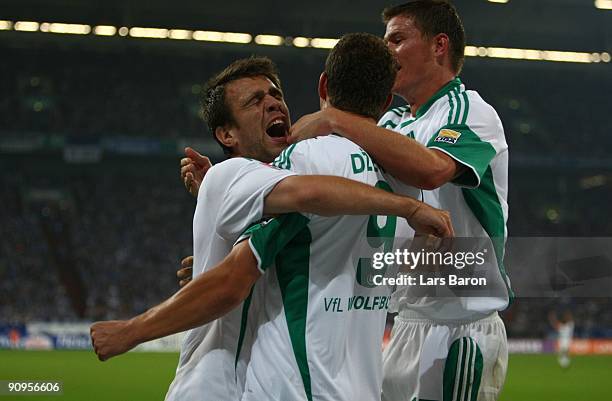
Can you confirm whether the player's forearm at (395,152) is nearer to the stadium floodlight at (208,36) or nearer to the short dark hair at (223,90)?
the short dark hair at (223,90)

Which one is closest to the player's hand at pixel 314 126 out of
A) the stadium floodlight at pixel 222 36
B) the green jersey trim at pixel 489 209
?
the green jersey trim at pixel 489 209

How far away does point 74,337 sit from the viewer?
22.0m

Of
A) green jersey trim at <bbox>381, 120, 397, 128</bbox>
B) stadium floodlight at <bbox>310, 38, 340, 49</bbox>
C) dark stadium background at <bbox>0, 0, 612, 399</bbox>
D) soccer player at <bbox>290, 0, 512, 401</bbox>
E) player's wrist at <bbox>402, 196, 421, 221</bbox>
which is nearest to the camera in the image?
player's wrist at <bbox>402, 196, 421, 221</bbox>

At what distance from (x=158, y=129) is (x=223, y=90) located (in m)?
28.3

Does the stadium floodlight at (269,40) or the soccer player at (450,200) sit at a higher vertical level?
the stadium floodlight at (269,40)

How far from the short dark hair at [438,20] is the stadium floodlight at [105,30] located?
25.0 metres

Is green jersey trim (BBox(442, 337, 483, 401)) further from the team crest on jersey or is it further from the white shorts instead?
the team crest on jersey

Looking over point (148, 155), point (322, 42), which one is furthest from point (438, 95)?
point (148, 155)

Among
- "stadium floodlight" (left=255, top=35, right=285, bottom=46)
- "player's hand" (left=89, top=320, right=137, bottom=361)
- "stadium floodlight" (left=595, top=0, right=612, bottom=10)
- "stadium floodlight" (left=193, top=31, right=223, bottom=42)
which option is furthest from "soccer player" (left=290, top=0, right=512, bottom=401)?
A: "stadium floodlight" (left=255, top=35, right=285, bottom=46)

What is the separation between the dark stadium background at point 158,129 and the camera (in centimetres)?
2625

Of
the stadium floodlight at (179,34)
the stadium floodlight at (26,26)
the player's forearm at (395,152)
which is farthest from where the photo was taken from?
the stadium floodlight at (179,34)

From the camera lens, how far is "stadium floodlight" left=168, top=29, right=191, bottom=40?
90.5 ft

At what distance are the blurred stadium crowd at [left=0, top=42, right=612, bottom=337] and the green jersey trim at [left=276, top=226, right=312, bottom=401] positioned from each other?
25370 mm

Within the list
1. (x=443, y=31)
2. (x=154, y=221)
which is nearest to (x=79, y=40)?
(x=154, y=221)
